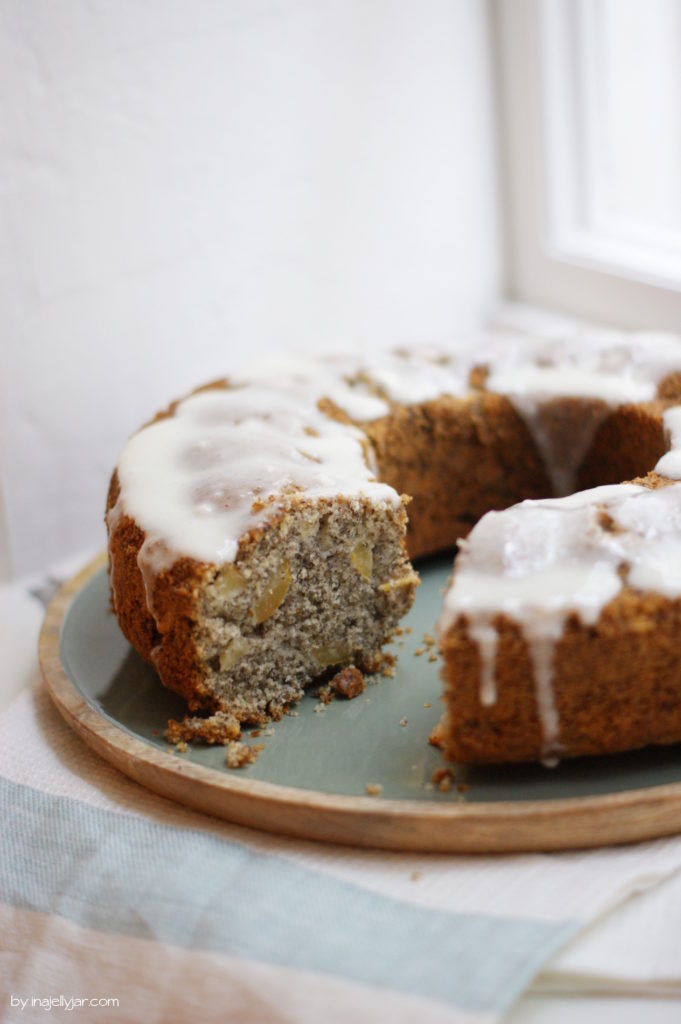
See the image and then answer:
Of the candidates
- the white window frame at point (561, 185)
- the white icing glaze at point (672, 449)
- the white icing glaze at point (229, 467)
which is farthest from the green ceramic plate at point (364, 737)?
the white window frame at point (561, 185)

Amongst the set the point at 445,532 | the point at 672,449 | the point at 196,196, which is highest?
the point at 196,196

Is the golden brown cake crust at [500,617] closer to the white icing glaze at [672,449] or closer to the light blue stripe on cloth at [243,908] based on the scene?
the white icing glaze at [672,449]

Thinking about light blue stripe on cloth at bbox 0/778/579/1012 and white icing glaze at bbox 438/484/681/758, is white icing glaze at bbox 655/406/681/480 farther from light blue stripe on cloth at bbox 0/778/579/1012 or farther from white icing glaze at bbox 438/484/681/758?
light blue stripe on cloth at bbox 0/778/579/1012

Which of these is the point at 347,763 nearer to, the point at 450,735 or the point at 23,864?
the point at 450,735

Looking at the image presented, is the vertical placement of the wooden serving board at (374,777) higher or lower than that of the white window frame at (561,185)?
lower

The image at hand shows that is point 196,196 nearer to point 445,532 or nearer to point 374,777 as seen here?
point 445,532

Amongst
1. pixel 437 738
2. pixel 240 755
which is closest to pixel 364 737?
pixel 437 738
